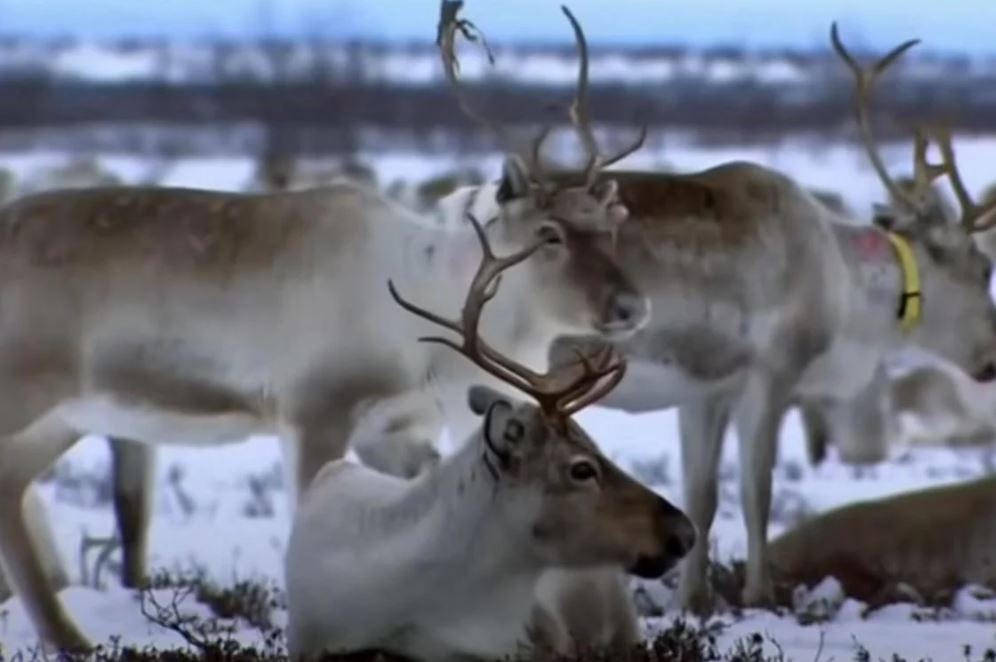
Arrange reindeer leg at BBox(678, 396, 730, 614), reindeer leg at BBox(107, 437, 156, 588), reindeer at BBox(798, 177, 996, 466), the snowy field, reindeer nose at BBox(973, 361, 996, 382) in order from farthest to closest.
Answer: reindeer at BBox(798, 177, 996, 466) → reindeer nose at BBox(973, 361, 996, 382) → reindeer leg at BBox(678, 396, 730, 614) → reindeer leg at BBox(107, 437, 156, 588) → the snowy field

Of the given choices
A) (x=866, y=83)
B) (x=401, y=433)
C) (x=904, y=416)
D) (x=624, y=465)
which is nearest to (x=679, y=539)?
(x=401, y=433)

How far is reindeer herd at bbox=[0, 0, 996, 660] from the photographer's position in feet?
21.5

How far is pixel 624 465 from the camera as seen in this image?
12781 mm

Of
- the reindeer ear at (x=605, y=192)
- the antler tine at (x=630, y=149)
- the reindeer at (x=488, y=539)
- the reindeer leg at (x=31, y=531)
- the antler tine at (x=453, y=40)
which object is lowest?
the reindeer leg at (x=31, y=531)

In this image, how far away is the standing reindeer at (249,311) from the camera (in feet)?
26.5

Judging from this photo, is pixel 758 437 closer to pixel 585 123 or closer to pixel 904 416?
pixel 585 123

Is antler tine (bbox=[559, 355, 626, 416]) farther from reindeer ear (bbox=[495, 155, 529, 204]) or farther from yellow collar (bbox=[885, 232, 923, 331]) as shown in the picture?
yellow collar (bbox=[885, 232, 923, 331])

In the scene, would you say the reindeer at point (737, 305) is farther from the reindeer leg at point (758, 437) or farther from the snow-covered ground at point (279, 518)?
the snow-covered ground at point (279, 518)

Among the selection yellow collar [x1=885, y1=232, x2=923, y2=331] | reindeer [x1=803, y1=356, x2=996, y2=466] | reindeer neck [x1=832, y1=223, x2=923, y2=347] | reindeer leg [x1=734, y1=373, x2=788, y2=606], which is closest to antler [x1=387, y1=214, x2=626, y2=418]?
reindeer leg [x1=734, y1=373, x2=788, y2=606]

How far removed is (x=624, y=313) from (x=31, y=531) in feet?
6.09

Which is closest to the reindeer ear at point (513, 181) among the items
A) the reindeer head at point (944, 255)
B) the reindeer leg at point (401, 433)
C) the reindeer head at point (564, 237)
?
the reindeer head at point (564, 237)

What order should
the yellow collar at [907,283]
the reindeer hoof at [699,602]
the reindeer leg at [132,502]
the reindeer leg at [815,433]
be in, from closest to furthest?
the reindeer hoof at [699,602] < the reindeer leg at [132,502] < the yellow collar at [907,283] < the reindeer leg at [815,433]

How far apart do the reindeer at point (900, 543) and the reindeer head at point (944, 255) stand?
626mm

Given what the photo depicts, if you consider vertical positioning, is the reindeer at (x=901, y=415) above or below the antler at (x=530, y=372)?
below
